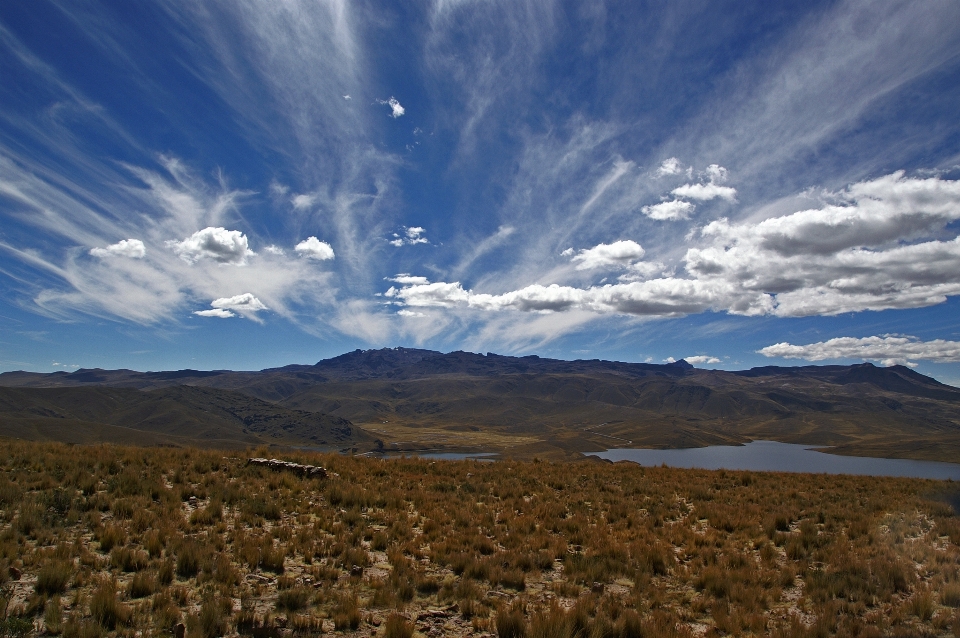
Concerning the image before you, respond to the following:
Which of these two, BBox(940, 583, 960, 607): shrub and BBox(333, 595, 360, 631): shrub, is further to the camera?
BBox(940, 583, 960, 607): shrub

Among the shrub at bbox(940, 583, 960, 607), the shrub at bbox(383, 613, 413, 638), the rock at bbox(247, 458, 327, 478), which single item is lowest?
the shrub at bbox(940, 583, 960, 607)

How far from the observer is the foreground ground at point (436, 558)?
695 centimetres

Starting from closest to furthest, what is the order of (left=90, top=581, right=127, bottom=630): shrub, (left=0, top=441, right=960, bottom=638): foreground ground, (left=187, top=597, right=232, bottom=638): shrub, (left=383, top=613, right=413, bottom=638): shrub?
(left=187, top=597, right=232, bottom=638): shrub → (left=90, top=581, right=127, bottom=630): shrub → (left=383, top=613, right=413, bottom=638): shrub → (left=0, top=441, right=960, bottom=638): foreground ground

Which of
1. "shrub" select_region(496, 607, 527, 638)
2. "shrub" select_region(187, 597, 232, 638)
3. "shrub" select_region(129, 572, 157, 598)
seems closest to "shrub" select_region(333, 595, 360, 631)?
"shrub" select_region(187, 597, 232, 638)

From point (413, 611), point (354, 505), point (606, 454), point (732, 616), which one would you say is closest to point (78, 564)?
point (413, 611)

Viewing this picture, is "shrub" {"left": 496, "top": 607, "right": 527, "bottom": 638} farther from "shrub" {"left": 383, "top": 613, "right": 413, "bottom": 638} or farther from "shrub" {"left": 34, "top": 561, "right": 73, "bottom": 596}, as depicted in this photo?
"shrub" {"left": 34, "top": 561, "right": 73, "bottom": 596}

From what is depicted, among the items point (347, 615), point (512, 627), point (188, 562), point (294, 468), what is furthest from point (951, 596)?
point (294, 468)

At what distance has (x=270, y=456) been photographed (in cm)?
2012

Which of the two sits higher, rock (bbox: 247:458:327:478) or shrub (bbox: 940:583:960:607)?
rock (bbox: 247:458:327:478)

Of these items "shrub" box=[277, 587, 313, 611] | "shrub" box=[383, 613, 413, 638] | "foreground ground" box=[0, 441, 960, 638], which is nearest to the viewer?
"shrub" box=[383, 613, 413, 638]

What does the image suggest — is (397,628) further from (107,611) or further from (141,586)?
(141,586)

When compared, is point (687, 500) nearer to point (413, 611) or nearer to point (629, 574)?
point (629, 574)

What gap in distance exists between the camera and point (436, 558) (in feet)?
32.5

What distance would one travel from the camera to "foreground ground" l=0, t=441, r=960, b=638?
695cm
